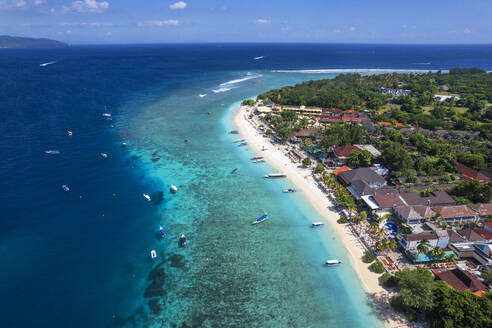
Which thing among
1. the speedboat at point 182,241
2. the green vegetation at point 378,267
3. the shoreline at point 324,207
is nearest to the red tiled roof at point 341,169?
the shoreline at point 324,207

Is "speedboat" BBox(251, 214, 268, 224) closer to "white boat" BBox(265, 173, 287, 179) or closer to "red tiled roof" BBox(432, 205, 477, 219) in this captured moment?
"white boat" BBox(265, 173, 287, 179)

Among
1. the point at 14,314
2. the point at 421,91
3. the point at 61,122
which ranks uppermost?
the point at 421,91

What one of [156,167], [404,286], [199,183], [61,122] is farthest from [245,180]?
[61,122]

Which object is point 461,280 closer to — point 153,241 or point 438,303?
point 438,303

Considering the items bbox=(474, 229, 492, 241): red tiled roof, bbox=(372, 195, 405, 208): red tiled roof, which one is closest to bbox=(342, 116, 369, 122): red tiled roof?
bbox=(372, 195, 405, 208): red tiled roof

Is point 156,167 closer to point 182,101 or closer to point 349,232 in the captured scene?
point 349,232

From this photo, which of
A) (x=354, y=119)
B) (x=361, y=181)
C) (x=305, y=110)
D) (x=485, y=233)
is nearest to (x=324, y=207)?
(x=361, y=181)
